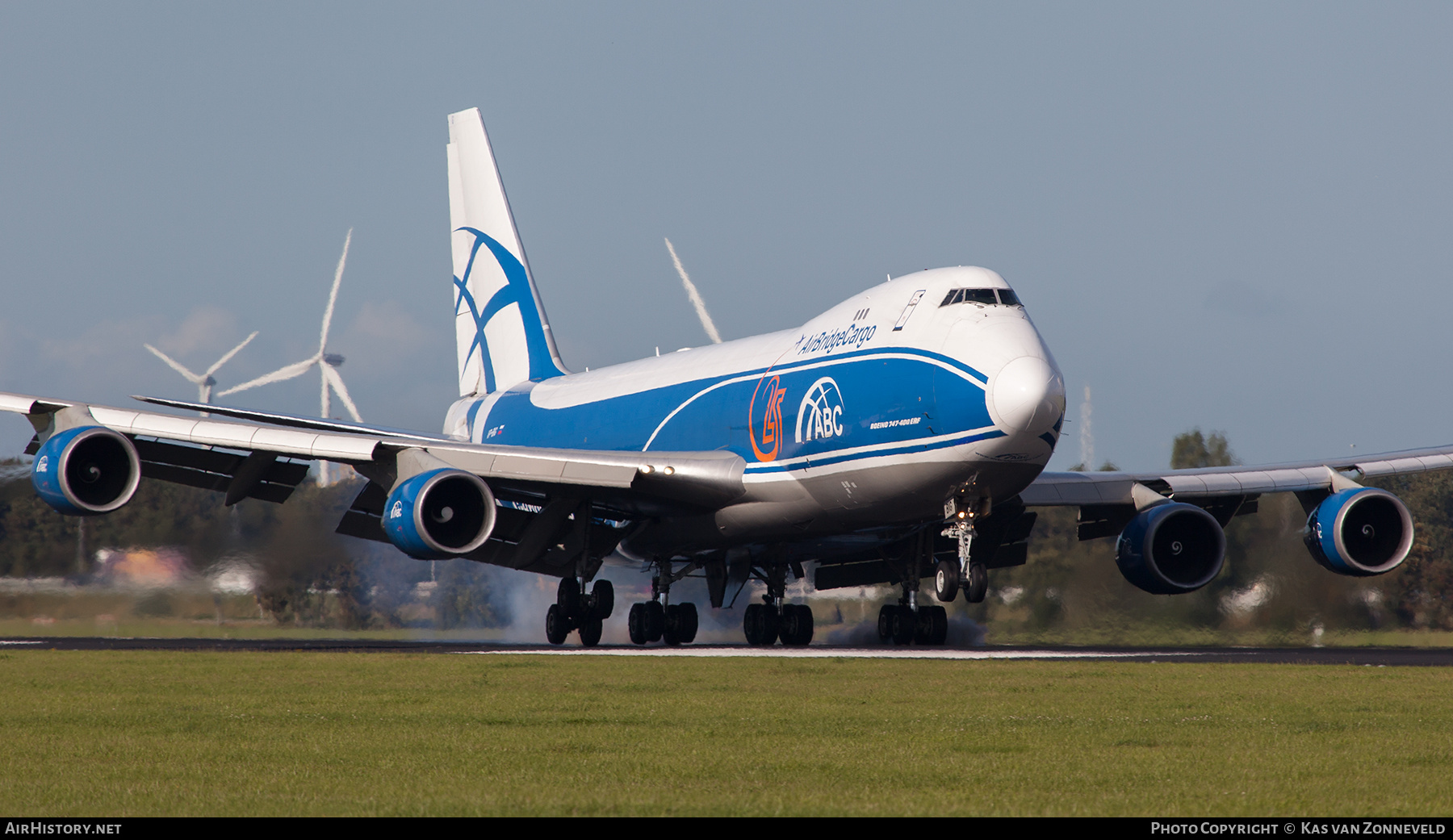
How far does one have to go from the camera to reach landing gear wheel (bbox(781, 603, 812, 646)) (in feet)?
97.5

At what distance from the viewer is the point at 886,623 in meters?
28.7

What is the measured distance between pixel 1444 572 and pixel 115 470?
2456 cm

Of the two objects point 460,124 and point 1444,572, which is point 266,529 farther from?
point 1444,572

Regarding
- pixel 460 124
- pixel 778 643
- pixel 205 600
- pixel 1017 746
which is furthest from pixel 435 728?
pixel 460 124

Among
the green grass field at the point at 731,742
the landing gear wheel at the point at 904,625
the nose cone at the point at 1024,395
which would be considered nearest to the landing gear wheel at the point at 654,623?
the landing gear wheel at the point at 904,625

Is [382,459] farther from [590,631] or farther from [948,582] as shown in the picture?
[948,582]

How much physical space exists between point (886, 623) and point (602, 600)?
5.38 metres

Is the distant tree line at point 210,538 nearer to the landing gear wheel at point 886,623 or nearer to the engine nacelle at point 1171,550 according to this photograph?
the landing gear wheel at point 886,623

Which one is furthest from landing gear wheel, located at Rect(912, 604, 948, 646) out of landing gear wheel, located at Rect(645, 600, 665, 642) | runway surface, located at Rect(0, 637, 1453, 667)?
landing gear wheel, located at Rect(645, 600, 665, 642)

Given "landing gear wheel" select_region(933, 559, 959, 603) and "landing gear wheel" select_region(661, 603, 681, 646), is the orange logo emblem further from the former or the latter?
"landing gear wheel" select_region(661, 603, 681, 646)

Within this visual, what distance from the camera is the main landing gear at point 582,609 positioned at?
2925 cm

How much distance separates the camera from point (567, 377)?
35.9 meters

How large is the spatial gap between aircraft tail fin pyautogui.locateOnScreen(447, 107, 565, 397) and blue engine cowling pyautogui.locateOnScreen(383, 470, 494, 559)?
42.0ft

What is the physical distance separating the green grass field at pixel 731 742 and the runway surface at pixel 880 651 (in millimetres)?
3186
